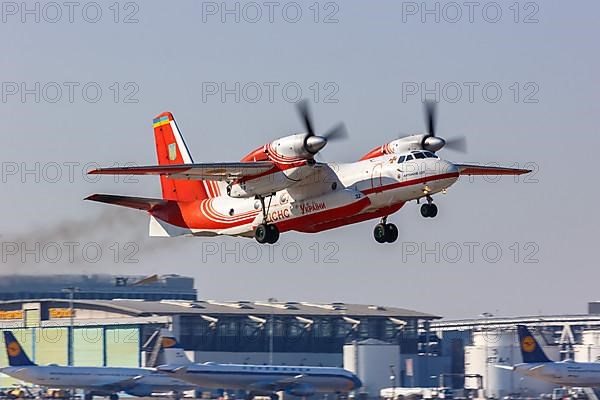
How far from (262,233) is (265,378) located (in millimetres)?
21548

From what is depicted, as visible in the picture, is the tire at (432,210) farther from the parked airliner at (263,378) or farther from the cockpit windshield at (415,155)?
the parked airliner at (263,378)

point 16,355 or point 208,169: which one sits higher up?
point 208,169

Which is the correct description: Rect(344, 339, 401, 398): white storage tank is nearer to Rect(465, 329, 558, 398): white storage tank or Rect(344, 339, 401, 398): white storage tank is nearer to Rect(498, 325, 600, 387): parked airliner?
Rect(465, 329, 558, 398): white storage tank

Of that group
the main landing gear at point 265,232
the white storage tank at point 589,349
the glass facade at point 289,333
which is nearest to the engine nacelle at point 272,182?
the main landing gear at point 265,232

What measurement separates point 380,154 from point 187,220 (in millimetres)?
7339

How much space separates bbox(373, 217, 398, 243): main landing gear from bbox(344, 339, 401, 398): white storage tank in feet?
108

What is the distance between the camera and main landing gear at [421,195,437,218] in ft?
122

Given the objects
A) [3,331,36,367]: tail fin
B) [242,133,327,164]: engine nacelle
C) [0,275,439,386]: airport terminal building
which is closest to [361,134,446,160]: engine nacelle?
[242,133,327,164]: engine nacelle

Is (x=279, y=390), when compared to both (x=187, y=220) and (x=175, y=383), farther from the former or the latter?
(x=187, y=220)

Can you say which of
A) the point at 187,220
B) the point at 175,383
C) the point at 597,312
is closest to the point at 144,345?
the point at 175,383

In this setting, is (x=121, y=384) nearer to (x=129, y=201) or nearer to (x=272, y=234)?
(x=129, y=201)

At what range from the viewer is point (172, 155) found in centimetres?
4531

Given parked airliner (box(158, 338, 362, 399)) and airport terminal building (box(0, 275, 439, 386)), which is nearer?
parked airliner (box(158, 338, 362, 399))

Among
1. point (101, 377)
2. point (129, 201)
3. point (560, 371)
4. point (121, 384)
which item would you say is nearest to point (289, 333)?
point (121, 384)
